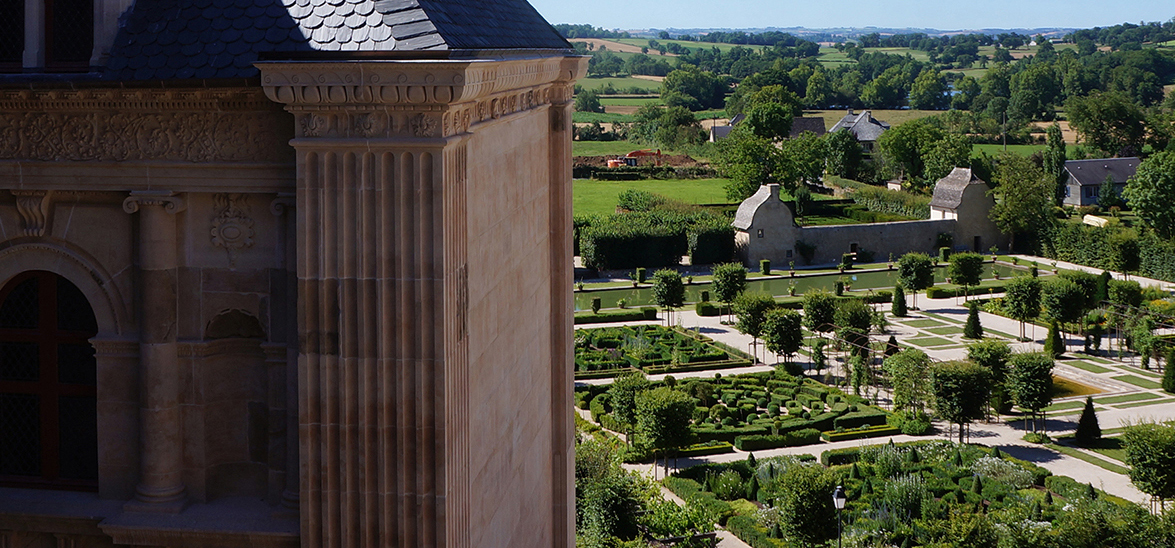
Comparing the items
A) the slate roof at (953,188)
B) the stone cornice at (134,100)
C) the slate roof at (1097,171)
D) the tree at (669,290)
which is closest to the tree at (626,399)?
the tree at (669,290)

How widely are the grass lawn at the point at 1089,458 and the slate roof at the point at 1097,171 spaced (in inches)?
2009

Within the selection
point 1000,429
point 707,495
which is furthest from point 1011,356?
point 707,495

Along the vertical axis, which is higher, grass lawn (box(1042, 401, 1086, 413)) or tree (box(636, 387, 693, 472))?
tree (box(636, 387, 693, 472))

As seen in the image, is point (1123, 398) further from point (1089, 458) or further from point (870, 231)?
point (870, 231)

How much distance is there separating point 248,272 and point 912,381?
2845 centimetres

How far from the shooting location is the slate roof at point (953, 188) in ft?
210

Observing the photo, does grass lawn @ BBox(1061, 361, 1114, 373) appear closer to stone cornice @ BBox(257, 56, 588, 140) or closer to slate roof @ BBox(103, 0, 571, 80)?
slate roof @ BBox(103, 0, 571, 80)

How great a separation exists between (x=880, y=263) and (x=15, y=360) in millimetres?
56227

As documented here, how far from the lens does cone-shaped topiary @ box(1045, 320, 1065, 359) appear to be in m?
41.5

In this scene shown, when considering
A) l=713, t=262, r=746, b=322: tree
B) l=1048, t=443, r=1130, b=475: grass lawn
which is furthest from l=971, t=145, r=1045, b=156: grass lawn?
l=1048, t=443, r=1130, b=475: grass lawn

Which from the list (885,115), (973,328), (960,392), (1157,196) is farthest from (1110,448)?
(885,115)

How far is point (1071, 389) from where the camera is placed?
3781cm

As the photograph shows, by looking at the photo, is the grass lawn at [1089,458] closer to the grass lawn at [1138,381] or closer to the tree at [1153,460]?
the tree at [1153,460]

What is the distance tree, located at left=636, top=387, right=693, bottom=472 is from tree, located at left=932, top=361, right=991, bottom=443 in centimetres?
737
